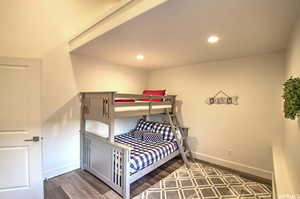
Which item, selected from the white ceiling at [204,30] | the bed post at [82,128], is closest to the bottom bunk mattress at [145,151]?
the bed post at [82,128]

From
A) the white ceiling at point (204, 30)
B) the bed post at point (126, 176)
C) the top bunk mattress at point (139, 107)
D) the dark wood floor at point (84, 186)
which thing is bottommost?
the dark wood floor at point (84, 186)

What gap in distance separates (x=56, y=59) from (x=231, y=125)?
3745mm

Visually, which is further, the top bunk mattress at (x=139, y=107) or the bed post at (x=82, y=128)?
the bed post at (x=82, y=128)

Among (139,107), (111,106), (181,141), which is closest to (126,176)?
(111,106)

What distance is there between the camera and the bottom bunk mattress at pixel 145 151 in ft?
7.36

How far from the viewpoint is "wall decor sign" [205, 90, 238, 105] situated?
2913mm

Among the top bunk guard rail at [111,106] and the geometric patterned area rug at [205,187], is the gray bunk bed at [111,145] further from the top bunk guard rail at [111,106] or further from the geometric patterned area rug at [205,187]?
the geometric patterned area rug at [205,187]

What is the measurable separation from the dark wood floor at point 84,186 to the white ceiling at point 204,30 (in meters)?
2.36

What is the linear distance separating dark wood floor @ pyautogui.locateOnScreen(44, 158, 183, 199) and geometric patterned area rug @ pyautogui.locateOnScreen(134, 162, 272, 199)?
0.16 m

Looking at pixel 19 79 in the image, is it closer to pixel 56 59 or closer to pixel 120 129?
pixel 56 59

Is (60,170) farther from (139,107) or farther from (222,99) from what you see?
(222,99)

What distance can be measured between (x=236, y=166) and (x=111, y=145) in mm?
2616

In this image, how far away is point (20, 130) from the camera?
1.83 meters

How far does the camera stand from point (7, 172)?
5.91 ft
